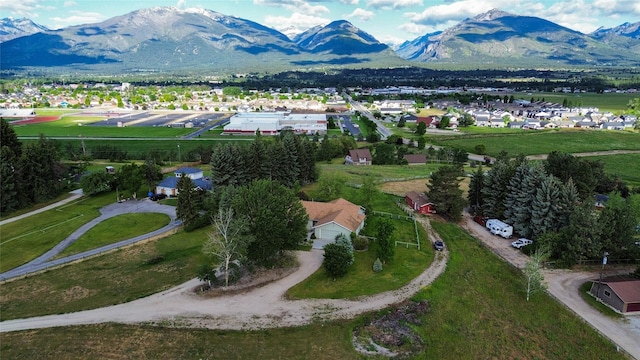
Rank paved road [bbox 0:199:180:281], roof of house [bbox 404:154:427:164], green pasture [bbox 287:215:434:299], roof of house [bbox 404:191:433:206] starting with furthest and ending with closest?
roof of house [bbox 404:154:427:164] → roof of house [bbox 404:191:433:206] → paved road [bbox 0:199:180:281] → green pasture [bbox 287:215:434:299]

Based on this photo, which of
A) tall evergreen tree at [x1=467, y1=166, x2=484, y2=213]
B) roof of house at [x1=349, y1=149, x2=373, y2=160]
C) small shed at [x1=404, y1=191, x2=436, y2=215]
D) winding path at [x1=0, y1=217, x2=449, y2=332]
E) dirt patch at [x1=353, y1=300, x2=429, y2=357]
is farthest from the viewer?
roof of house at [x1=349, y1=149, x2=373, y2=160]

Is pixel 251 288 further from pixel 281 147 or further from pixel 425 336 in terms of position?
pixel 281 147

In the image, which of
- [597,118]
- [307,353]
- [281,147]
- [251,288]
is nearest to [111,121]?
[281,147]

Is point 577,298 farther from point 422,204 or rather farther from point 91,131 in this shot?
point 91,131

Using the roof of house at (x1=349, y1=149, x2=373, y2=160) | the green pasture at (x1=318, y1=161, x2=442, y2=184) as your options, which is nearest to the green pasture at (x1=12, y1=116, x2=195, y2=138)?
the roof of house at (x1=349, y1=149, x2=373, y2=160)

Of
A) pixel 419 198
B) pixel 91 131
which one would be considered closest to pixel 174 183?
pixel 419 198

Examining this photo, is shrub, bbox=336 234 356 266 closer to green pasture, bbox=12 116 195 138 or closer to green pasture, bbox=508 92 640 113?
green pasture, bbox=12 116 195 138

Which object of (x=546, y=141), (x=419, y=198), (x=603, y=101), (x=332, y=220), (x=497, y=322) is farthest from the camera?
(x=603, y=101)
